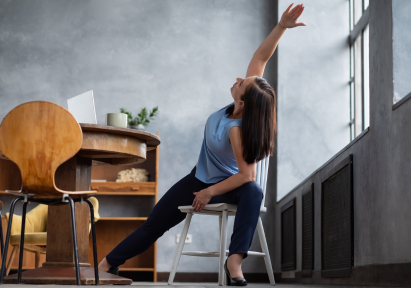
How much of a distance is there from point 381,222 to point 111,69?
4.02 m

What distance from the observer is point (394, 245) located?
1.79m

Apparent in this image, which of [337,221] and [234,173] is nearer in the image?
[234,173]

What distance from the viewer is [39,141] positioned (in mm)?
1864

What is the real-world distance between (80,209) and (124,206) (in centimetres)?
292

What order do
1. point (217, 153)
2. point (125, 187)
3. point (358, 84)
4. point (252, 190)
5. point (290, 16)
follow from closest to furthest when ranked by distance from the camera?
point (252, 190) → point (217, 153) → point (290, 16) → point (358, 84) → point (125, 187)

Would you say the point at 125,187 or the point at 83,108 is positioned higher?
the point at 83,108

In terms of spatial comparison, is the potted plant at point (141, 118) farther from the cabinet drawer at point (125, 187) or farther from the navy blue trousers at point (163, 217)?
the navy blue trousers at point (163, 217)

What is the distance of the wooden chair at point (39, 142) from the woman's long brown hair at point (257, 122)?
25.4 inches

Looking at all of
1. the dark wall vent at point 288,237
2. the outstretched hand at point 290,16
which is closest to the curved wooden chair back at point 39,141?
the outstretched hand at point 290,16

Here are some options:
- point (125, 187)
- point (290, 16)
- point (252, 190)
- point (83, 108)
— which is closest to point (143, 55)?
point (125, 187)

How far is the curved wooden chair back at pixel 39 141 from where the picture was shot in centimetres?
185

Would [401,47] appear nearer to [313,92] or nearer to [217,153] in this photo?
[217,153]

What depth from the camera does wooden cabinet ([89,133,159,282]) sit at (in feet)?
15.8

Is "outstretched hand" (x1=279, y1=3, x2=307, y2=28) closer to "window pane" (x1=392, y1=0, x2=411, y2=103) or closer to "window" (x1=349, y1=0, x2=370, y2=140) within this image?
"window pane" (x1=392, y1=0, x2=411, y2=103)
